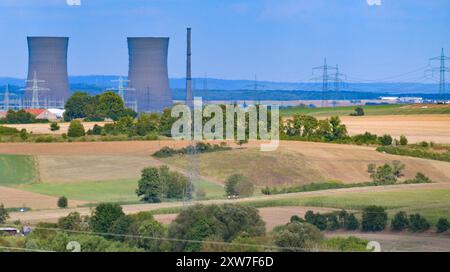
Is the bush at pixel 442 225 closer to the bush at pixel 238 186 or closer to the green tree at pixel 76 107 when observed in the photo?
the bush at pixel 238 186

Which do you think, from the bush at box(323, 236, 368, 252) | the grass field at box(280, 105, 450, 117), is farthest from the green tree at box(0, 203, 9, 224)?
the grass field at box(280, 105, 450, 117)

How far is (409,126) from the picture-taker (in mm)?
27688

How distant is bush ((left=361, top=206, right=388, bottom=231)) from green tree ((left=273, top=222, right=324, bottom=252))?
6.52ft

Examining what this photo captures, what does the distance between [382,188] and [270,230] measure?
6654mm

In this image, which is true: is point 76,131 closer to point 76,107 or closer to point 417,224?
point 76,107

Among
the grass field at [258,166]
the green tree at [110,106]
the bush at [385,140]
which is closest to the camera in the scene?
the grass field at [258,166]

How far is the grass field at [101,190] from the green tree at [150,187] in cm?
14

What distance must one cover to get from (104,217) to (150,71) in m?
29.7

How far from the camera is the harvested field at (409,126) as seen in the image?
24969 mm

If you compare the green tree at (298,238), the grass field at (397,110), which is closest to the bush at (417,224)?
the green tree at (298,238)

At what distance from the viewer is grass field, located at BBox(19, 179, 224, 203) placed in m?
16.1

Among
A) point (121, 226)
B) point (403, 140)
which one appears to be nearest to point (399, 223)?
point (121, 226)
